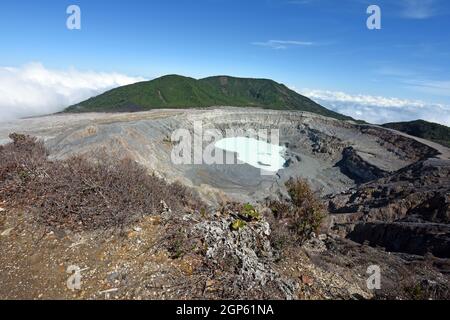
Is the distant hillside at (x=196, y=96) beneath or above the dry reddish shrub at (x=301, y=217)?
above

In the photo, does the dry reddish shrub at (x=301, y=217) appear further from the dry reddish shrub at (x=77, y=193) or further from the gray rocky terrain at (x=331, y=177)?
the dry reddish shrub at (x=77, y=193)

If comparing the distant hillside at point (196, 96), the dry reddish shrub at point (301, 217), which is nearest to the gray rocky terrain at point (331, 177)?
the dry reddish shrub at point (301, 217)

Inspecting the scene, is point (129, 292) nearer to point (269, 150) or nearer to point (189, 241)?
point (189, 241)

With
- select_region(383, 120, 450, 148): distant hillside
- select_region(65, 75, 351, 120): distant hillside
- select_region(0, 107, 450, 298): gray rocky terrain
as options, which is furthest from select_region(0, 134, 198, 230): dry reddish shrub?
select_region(65, 75, 351, 120): distant hillside

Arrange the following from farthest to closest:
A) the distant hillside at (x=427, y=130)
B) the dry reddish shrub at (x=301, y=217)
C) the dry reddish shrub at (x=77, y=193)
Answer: the distant hillside at (x=427, y=130), the dry reddish shrub at (x=301, y=217), the dry reddish shrub at (x=77, y=193)

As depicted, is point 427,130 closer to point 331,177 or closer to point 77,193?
point 331,177

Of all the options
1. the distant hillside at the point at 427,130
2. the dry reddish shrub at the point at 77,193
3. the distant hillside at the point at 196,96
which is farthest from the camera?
the distant hillside at the point at 196,96

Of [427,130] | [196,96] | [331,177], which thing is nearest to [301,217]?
[331,177]
